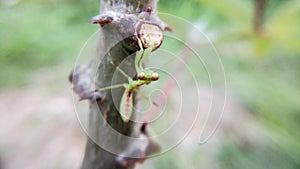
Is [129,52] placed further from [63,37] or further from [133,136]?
[63,37]

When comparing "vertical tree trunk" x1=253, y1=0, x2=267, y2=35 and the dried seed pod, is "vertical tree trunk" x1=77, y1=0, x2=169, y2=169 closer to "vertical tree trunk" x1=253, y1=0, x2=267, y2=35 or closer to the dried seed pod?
the dried seed pod

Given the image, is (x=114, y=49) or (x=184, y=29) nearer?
(x=114, y=49)

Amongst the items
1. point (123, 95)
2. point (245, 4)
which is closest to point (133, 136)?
point (123, 95)

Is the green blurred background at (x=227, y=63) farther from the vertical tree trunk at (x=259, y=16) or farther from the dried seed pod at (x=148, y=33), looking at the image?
the dried seed pod at (x=148, y=33)

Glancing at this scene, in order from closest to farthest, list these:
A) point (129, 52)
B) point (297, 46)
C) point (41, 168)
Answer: point (129, 52)
point (297, 46)
point (41, 168)

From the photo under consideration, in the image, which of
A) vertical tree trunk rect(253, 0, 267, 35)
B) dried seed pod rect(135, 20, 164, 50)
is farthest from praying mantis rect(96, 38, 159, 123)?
vertical tree trunk rect(253, 0, 267, 35)

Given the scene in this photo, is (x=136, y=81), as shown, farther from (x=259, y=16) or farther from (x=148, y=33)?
(x=259, y=16)

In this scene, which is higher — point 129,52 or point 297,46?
point 129,52
